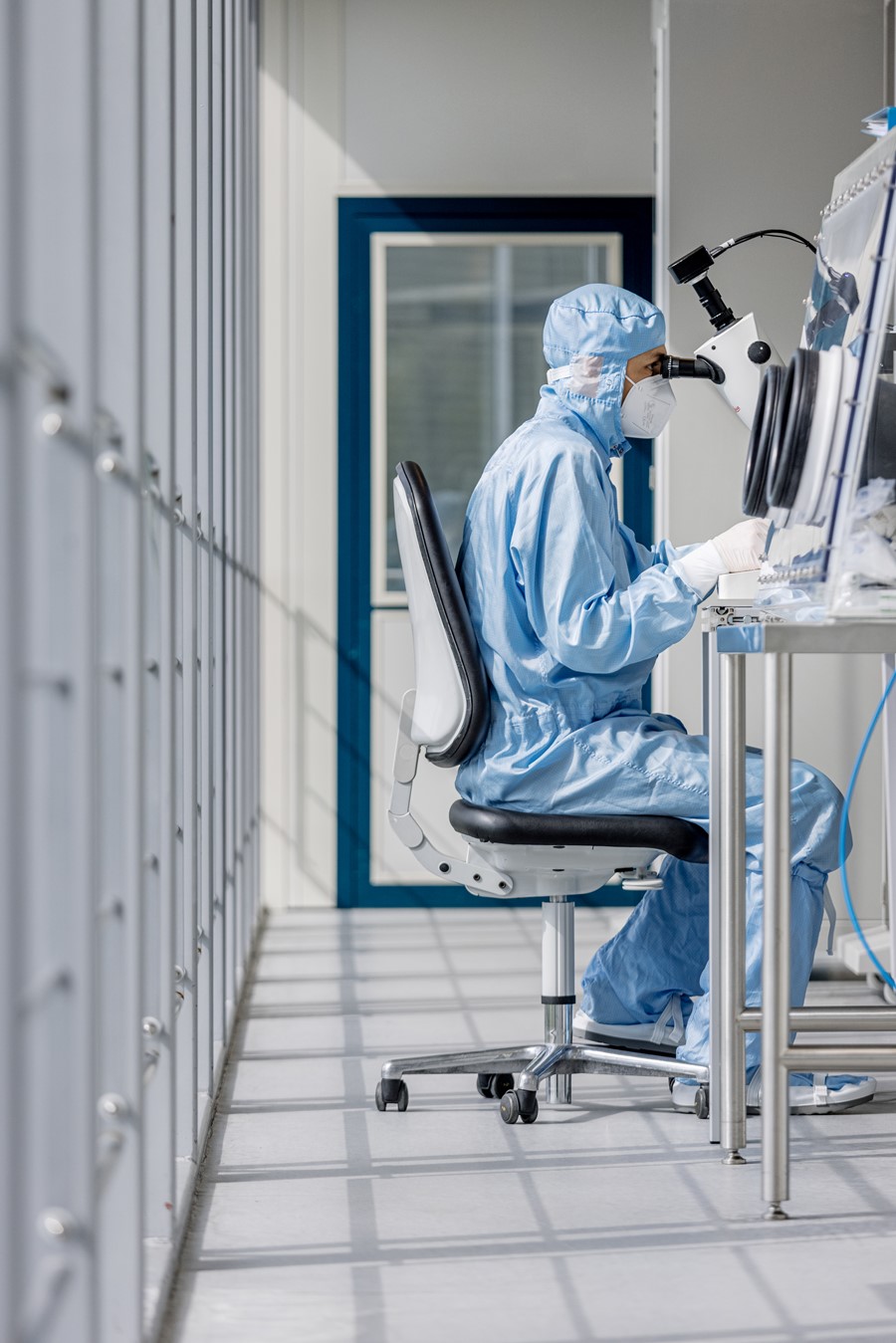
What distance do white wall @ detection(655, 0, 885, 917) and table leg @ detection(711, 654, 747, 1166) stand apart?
143 cm

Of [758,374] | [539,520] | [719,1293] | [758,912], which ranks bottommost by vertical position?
[719,1293]

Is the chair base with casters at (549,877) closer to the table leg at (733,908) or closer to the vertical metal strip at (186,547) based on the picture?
the table leg at (733,908)

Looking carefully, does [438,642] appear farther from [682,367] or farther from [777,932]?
[777,932]

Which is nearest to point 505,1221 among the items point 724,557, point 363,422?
point 724,557

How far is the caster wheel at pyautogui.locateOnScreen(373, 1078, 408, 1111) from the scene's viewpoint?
2246mm

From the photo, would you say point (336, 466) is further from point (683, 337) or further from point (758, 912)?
point (758, 912)

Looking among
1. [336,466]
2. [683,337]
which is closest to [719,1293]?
[683,337]

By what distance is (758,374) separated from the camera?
2.53m

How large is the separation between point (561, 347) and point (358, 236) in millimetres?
2129

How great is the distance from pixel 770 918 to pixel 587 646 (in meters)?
0.52

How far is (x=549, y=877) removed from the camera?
2191 mm

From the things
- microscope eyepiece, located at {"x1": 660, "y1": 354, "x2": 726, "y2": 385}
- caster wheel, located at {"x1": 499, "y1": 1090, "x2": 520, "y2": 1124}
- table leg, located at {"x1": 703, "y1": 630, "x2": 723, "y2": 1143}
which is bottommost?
caster wheel, located at {"x1": 499, "y1": 1090, "x2": 520, "y2": 1124}

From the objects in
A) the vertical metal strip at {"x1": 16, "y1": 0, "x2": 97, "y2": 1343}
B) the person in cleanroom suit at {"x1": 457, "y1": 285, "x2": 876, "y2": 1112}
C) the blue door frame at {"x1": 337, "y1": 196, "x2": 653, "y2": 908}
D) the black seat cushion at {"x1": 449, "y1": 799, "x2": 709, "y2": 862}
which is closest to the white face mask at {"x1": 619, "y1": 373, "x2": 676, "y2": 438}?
the person in cleanroom suit at {"x1": 457, "y1": 285, "x2": 876, "y2": 1112}

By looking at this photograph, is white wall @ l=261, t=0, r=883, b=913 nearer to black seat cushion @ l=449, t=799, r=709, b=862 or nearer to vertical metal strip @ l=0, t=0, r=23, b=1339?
black seat cushion @ l=449, t=799, r=709, b=862
